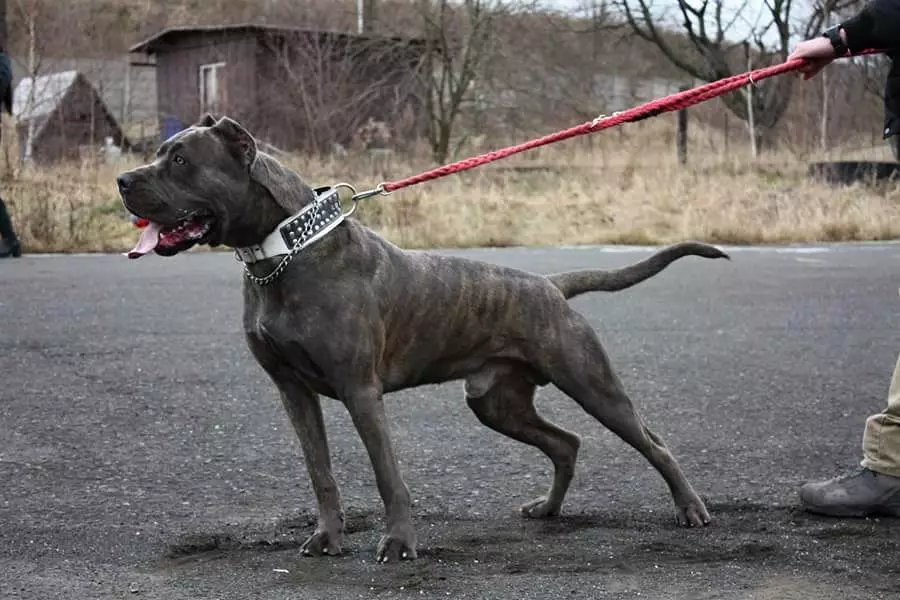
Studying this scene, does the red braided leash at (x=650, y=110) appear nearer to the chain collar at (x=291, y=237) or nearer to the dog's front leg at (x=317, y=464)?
the chain collar at (x=291, y=237)

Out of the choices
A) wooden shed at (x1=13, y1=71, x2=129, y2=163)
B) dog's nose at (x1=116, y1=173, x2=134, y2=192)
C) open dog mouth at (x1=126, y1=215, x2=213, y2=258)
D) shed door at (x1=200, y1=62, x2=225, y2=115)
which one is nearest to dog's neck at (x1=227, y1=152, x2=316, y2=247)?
open dog mouth at (x1=126, y1=215, x2=213, y2=258)

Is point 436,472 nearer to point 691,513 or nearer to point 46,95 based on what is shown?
point 691,513

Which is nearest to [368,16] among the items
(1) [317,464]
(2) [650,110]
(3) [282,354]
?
(2) [650,110]

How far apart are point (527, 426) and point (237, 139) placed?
5.23ft

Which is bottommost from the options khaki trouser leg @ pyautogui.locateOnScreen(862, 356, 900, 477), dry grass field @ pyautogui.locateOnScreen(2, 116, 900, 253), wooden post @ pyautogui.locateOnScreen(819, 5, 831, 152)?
khaki trouser leg @ pyautogui.locateOnScreen(862, 356, 900, 477)

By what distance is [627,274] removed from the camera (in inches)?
169

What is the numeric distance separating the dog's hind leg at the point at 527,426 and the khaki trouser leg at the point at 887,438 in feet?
3.59

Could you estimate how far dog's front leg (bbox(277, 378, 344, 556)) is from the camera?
3.68m

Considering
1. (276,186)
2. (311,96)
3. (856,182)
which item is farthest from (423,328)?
(311,96)

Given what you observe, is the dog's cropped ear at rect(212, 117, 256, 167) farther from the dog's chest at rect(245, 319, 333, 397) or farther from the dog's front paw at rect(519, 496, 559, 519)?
the dog's front paw at rect(519, 496, 559, 519)

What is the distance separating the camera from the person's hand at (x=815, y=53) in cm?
413

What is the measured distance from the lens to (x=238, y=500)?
438cm

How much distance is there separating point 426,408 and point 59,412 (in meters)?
1.86

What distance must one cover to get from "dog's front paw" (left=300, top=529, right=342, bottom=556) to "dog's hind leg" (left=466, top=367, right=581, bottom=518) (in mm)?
732
